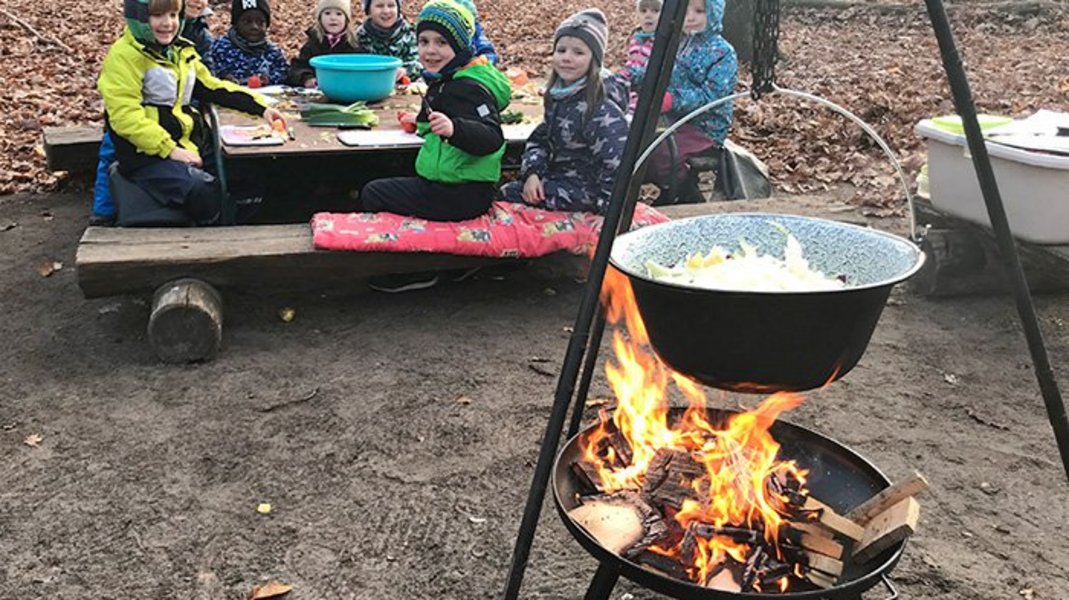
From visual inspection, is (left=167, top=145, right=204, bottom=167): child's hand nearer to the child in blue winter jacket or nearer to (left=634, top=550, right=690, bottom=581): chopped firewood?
the child in blue winter jacket

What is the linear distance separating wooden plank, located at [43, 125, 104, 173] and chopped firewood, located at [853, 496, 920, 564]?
5780 millimetres

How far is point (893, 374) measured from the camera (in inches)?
177

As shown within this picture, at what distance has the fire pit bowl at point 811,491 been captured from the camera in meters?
2.19

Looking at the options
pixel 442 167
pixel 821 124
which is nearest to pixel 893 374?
pixel 442 167

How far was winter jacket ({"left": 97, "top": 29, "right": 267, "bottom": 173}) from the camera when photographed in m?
4.93

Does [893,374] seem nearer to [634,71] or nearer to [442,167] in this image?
[442,167]

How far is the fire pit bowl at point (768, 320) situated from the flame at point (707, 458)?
0.49ft

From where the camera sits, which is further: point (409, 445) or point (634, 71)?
point (634, 71)

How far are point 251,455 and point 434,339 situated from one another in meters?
1.29

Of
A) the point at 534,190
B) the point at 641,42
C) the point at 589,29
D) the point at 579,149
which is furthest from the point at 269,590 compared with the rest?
the point at 641,42

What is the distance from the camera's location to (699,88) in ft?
20.6

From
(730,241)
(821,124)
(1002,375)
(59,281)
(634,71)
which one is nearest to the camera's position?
(730,241)

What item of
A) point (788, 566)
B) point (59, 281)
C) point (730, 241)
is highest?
point (730, 241)

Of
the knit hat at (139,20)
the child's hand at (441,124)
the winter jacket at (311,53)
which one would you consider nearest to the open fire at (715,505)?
the child's hand at (441,124)
